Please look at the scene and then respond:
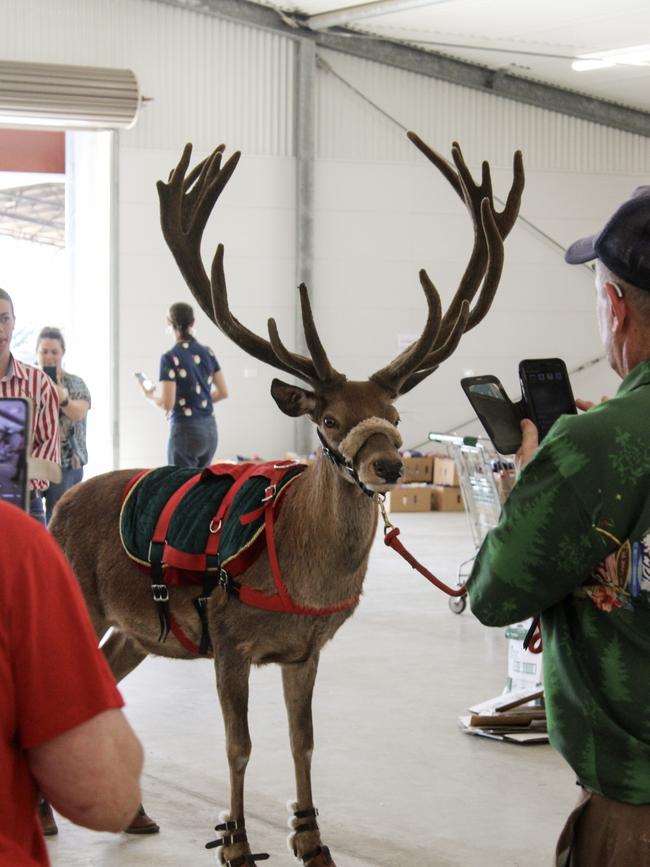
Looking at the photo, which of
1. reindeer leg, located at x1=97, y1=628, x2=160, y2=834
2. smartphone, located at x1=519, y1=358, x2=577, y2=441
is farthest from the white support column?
smartphone, located at x1=519, y1=358, x2=577, y2=441

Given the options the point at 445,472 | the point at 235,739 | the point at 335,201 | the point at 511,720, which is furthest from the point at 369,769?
the point at 335,201

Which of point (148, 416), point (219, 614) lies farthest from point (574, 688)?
point (148, 416)

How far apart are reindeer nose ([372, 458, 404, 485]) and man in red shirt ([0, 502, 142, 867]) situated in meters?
2.31

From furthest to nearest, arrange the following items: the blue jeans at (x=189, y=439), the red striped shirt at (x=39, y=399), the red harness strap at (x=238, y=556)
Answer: the blue jeans at (x=189, y=439), the red striped shirt at (x=39, y=399), the red harness strap at (x=238, y=556)

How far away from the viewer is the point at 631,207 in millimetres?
1985

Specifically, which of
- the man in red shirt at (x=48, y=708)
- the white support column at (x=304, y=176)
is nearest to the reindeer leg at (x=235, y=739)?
the man in red shirt at (x=48, y=708)

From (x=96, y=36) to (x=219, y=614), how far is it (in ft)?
40.8

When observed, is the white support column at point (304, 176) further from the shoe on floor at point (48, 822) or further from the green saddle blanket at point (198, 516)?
the shoe on floor at point (48, 822)

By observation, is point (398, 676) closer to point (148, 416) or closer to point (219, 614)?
point (219, 614)

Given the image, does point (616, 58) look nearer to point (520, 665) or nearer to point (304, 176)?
point (304, 176)

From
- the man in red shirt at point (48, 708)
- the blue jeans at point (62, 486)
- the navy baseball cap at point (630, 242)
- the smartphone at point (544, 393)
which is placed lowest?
the blue jeans at point (62, 486)

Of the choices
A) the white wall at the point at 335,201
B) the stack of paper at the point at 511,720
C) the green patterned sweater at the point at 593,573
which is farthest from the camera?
the white wall at the point at 335,201

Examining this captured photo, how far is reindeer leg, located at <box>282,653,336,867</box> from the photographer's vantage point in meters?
4.18

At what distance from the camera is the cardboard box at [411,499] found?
14734 mm
